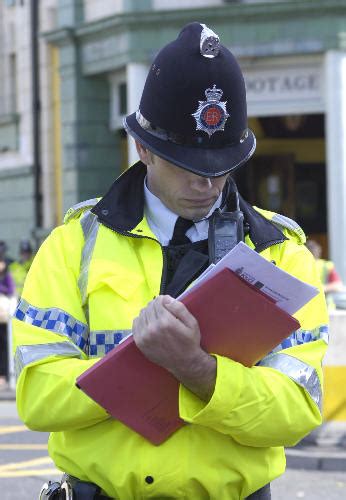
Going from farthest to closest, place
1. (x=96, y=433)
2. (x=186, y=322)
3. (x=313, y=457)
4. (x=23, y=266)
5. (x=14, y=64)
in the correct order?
(x=14, y=64) → (x=23, y=266) → (x=313, y=457) → (x=96, y=433) → (x=186, y=322)

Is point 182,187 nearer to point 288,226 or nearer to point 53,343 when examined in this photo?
point 288,226

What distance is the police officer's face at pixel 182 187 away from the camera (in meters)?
2.81

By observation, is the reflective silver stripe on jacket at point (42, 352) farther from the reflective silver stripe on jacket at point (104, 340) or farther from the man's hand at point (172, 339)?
the man's hand at point (172, 339)

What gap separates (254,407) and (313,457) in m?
6.24

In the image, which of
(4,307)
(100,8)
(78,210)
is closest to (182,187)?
(78,210)

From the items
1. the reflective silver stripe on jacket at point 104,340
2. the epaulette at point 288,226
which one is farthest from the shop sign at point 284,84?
the reflective silver stripe on jacket at point 104,340

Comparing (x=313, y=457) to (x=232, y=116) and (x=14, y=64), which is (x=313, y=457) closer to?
(x=232, y=116)

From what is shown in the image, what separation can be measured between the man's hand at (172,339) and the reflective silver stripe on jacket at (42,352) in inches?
10.4

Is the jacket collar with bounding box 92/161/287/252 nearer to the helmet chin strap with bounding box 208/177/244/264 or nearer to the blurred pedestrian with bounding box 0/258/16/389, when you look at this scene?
the helmet chin strap with bounding box 208/177/244/264

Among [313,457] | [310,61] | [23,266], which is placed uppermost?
[310,61]

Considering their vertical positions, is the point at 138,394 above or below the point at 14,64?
below

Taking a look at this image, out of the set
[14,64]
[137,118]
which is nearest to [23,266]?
[14,64]

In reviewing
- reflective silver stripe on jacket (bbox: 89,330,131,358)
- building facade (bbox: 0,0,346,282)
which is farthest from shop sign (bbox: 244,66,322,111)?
reflective silver stripe on jacket (bbox: 89,330,131,358)

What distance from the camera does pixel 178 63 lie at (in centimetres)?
279
